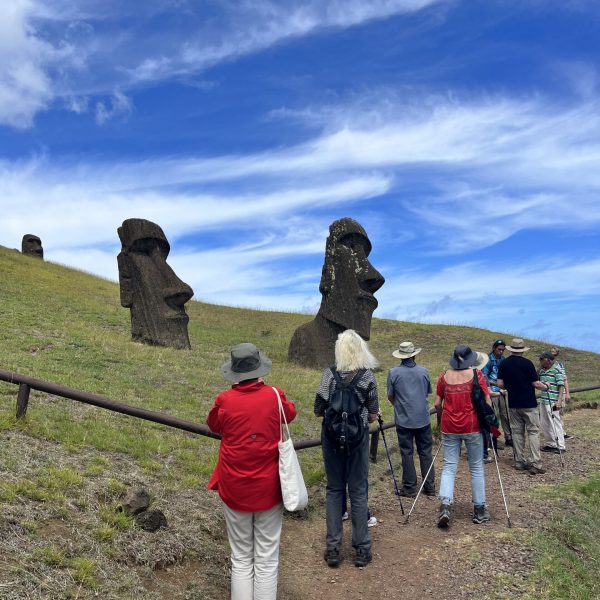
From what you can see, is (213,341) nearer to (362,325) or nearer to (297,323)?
(362,325)

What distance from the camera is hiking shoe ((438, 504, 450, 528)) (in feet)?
23.2

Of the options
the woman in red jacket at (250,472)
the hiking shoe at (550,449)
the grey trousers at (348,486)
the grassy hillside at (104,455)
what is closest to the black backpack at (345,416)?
the grey trousers at (348,486)

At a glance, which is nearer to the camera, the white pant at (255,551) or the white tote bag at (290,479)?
the white tote bag at (290,479)

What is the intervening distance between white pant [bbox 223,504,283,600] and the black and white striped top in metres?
1.36

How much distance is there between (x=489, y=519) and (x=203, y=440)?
4.33 meters

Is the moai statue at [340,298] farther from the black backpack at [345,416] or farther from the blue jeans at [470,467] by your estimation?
the black backpack at [345,416]

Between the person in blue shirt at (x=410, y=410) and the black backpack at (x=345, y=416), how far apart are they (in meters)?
2.72

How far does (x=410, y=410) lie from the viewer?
840 centimetres

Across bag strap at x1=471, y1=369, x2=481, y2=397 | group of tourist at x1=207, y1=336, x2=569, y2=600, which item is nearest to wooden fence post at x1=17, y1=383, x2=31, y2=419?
group of tourist at x1=207, y1=336, x2=569, y2=600

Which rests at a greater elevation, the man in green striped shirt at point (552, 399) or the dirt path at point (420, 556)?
the man in green striped shirt at point (552, 399)

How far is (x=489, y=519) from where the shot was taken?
7340 millimetres

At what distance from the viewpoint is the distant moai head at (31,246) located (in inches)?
1716

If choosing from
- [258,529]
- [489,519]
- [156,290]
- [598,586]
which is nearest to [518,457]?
[489,519]

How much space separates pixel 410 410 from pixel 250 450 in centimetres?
420
